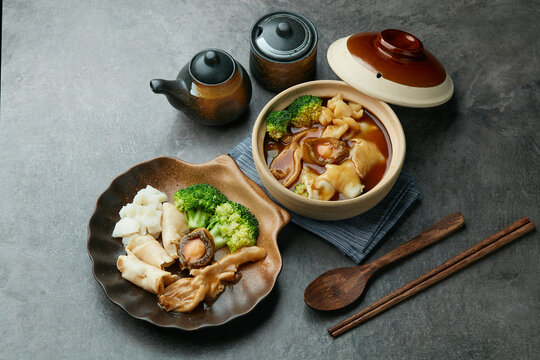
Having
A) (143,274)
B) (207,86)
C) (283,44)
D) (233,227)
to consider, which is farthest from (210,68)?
(143,274)

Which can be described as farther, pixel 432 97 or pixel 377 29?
pixel 377 29

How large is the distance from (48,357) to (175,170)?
4.08ft

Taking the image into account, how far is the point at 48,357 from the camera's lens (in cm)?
291

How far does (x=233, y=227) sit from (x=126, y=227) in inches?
23.5

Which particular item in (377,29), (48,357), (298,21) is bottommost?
(48,357)

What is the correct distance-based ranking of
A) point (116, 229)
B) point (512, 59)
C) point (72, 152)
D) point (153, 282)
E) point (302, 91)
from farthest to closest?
point (512, 59) → point (72, 152) → point (302, 91) → point (116, 229) → point (153, 282)

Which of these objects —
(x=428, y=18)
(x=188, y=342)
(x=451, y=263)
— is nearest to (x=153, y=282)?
(x=188, y=342)

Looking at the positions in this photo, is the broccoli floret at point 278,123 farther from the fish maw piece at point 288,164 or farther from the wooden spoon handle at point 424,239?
the wooden spoon handle at point 424,239

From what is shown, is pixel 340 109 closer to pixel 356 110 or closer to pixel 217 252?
pixel 356 110

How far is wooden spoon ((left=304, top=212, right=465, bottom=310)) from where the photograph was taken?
2.97m

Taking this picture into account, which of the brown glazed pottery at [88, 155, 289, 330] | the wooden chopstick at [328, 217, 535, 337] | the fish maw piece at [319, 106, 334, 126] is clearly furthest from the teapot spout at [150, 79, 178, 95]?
the wooden chopstick at [328, 217, 535, 337]

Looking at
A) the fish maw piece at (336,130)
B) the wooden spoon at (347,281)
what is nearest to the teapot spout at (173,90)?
the fish maw piece at (336,130)

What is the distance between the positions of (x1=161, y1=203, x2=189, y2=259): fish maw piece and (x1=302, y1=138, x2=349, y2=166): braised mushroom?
2.57 ft

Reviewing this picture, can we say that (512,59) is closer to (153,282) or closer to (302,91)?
→ (302,91)
